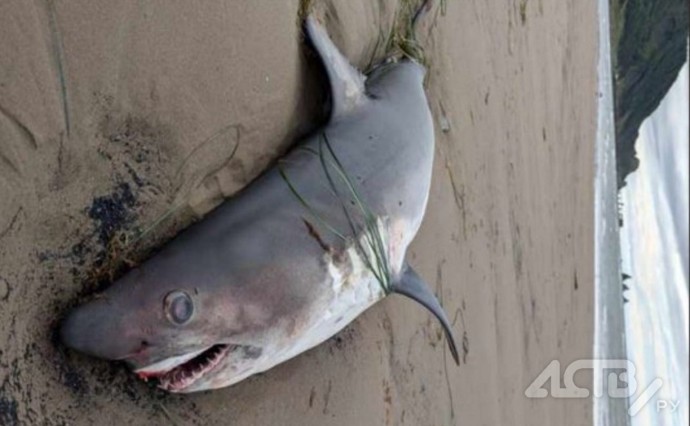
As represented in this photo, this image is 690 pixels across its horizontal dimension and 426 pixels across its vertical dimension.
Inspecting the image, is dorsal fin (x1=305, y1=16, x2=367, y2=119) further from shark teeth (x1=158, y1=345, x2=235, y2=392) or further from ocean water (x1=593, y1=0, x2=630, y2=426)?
ocean water (x1=593, y1=0, x2=630, y2=426)

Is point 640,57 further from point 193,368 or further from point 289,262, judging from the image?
point 193,368

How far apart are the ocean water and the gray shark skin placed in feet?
9.90

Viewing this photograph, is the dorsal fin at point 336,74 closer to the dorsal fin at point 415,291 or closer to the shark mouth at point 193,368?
the dorsal fin at point 415,291

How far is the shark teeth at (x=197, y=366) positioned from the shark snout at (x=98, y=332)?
200 millimetres

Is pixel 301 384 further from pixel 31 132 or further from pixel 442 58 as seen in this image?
pixel 442 58

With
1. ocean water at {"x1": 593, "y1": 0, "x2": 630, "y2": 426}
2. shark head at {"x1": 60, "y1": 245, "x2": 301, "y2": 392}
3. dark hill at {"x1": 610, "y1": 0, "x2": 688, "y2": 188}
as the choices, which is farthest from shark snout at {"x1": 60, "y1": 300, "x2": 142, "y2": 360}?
dark hill at {"x1": 610, "y1": 0, "x2": 688, "y2": 188}

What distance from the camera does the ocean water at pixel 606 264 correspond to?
20.7 ft

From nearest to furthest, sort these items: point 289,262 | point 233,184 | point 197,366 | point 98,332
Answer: point 98,332
point 197,366
point 289,262
point 233,184

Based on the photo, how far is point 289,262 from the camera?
288 cm

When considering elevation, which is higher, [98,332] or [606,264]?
[98,332]

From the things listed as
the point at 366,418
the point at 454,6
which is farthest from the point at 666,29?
the point at 366,418

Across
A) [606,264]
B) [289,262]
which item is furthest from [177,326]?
[606,264]

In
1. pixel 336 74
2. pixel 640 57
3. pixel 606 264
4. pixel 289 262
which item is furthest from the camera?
pixel 640 57

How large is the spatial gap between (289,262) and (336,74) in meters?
0.84
